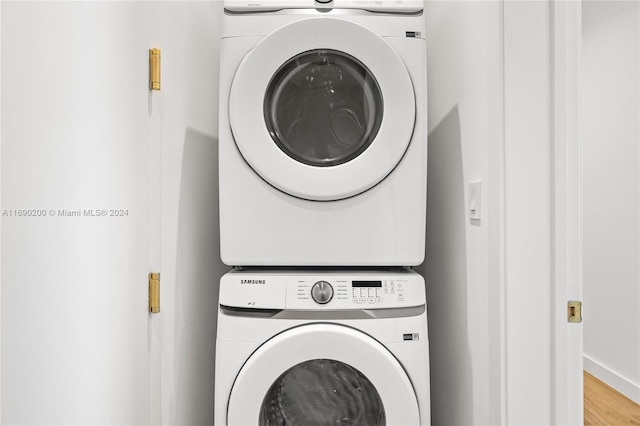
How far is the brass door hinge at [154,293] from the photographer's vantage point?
1.17m

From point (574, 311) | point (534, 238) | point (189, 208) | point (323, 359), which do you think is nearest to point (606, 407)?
point (574, 311)

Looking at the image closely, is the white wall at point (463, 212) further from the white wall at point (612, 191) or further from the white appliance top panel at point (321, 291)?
the white wall at point (612, 191)

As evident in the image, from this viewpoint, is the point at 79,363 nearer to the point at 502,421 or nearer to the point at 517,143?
the point at 502,421

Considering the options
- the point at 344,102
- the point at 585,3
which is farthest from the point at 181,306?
the point at 585,3

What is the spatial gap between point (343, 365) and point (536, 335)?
50 cm

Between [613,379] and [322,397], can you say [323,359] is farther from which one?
[613,379]

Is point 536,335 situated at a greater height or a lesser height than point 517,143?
lesser

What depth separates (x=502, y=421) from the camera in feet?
3.31

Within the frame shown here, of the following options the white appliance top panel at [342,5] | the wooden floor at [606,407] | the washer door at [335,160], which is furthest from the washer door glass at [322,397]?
the wooden floor at [606,407]

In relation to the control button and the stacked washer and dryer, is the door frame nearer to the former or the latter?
the stacked washer and dryer

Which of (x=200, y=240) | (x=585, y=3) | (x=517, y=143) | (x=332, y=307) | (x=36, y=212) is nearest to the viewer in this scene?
(x=36, y=212)

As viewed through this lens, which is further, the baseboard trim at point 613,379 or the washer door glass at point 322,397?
the baseboard trim at point 613,379

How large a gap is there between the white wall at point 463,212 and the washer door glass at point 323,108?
0.29 m

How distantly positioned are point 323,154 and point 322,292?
0.40 m
